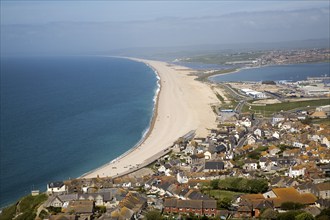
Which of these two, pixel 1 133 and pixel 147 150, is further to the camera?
pixel 1 133

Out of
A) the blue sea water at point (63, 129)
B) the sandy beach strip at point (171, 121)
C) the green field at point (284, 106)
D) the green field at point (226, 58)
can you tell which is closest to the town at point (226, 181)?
the sandy beach strip at point (171, 121)

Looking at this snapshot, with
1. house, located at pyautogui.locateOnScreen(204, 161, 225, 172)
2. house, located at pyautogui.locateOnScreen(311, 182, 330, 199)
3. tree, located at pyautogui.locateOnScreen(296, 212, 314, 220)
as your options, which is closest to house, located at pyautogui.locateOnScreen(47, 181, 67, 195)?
house, located at pyautogui.locateOnScreen(204, 161, 225, 172)

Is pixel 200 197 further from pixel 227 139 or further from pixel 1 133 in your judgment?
pixel 1 133

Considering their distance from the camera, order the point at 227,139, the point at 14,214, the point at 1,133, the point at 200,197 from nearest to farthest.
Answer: the point at 200,197 → the point at 14,214 → the point at 227,139 → the point at 1,133

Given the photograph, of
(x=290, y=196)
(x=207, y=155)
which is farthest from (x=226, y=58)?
(x=290, y=196)

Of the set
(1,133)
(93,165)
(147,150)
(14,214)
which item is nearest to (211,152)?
(147,150)
